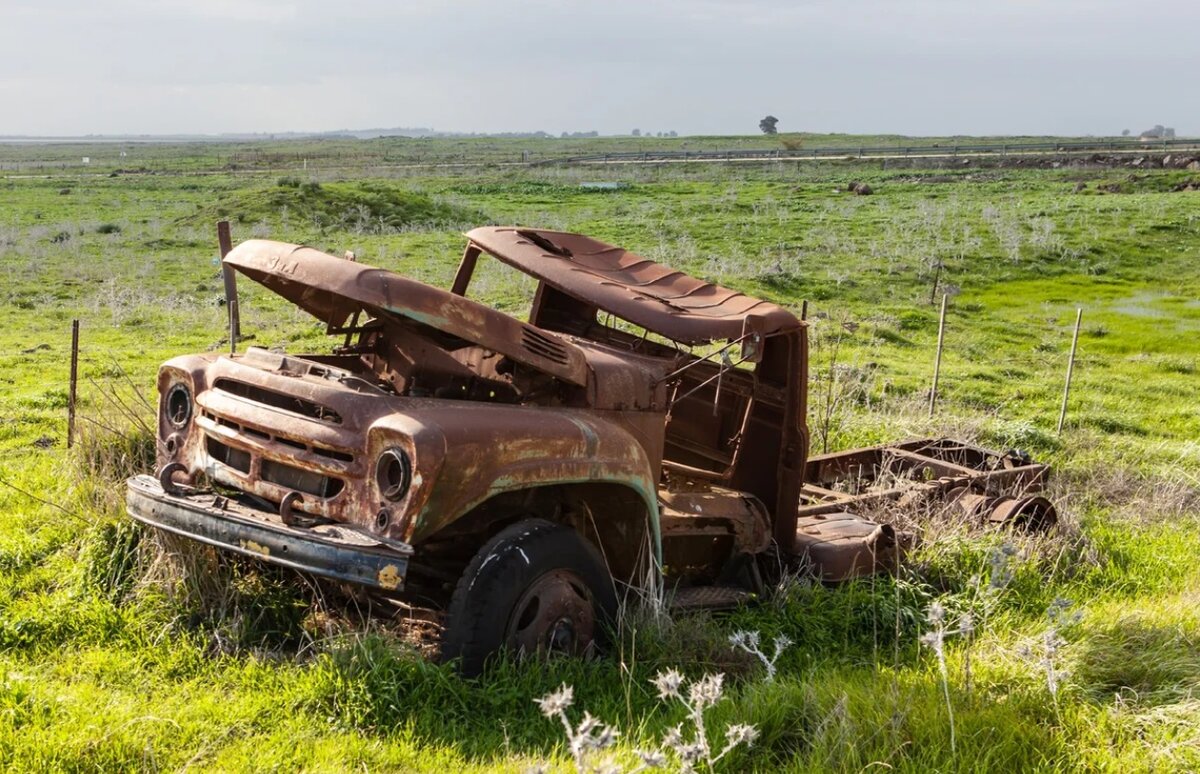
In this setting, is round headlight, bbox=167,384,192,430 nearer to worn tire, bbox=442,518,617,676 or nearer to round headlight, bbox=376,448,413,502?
round headlight, bbox=376,448,413,502

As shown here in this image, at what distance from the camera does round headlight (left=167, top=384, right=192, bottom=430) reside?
197 inches

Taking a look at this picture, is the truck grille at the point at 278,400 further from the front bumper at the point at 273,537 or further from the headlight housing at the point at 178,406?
Result: the front bumper at the point at 273,537

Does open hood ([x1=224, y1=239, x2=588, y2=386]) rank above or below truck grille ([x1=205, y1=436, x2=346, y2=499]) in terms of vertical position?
above

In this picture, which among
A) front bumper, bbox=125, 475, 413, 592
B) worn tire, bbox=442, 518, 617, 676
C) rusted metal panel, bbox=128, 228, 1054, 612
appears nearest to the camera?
front bumper, bbox=125, 475, 413, 592

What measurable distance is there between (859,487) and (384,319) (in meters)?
4.62

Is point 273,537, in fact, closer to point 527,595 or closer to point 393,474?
point 393,474

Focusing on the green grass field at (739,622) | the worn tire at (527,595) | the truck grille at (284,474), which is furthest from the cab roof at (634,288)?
the truck grille at (284,474)

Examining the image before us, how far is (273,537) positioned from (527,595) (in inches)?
39.5

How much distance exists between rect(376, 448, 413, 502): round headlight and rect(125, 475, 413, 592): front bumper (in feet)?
0.61

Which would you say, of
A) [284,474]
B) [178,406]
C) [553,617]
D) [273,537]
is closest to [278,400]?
[284,474]

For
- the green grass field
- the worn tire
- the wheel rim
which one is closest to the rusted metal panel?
the worn tire

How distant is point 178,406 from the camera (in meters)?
5.10

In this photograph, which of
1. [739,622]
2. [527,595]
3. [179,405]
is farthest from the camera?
[739,622]

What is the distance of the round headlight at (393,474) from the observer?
13.0ft
